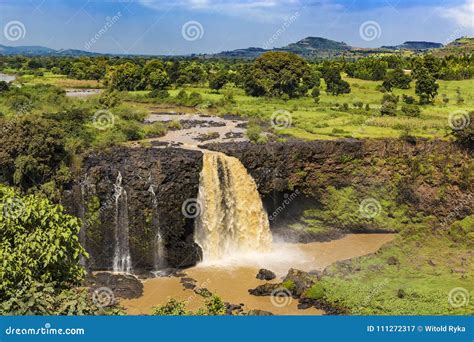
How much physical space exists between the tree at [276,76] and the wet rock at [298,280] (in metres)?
33.9

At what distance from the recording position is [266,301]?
2670 centimetres

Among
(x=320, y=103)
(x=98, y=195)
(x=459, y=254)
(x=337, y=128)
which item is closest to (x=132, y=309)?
(x=98, y=195)

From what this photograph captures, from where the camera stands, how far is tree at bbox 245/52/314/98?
196 feet

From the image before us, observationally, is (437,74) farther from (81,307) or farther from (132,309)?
(81,307)

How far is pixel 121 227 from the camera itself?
30250mm

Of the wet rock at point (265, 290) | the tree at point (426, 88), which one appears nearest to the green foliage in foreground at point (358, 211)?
the wet rock at point (265, 290)

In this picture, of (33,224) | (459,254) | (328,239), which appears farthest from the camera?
(328,239)

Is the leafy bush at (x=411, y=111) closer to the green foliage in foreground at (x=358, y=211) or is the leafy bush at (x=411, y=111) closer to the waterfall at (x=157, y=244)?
the green foliage in foreground at (x=358, y=211)

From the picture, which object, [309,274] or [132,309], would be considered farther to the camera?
[309,274]

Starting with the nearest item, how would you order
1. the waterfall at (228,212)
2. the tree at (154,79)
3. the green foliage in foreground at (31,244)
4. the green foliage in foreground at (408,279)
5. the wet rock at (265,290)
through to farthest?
the green foliage in foreground at (31,244) → the green foliage in foreground at (408,279) → the wet rock at (265,290) → the waterfall at (228,212) → the tree at (154,79)

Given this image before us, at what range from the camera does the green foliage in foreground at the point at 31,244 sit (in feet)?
40.6

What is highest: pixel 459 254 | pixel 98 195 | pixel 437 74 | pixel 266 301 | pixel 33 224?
pixel 437 74

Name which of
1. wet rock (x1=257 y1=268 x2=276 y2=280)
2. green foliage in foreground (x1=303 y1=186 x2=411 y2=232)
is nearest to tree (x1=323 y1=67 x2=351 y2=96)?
green foliage in foreground (x1=303 y1=186 x2=411 y2=232)

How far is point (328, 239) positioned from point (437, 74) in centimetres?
4340
